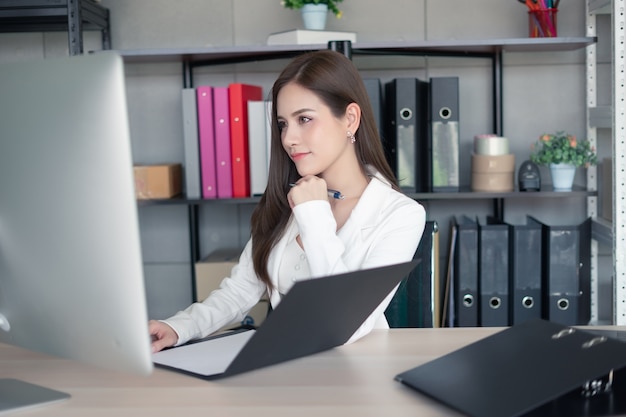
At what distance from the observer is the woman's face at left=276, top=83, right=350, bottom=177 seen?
1.70 m

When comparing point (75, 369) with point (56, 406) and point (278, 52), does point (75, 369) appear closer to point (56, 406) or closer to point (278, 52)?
point (56, 406)

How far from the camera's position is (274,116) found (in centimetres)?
181

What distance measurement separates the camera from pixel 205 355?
119 cm

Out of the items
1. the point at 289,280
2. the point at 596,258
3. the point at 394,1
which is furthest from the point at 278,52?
the point at 596,258

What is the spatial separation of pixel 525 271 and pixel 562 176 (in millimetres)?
337

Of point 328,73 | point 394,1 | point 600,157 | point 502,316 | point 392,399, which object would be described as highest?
point 394,1

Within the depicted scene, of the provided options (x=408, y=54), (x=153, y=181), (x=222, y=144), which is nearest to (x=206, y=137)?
(x=222, y=144)

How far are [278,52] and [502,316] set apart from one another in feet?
3.73

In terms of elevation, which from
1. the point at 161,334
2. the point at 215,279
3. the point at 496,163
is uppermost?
the point at 496,163

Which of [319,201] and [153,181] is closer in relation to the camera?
[319,201]

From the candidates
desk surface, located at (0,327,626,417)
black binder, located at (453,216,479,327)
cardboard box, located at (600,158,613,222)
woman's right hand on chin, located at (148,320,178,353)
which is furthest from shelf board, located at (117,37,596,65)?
desk surface, located at (0,327,626,417)

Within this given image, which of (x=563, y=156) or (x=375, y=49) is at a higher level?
(x=375, y=49)

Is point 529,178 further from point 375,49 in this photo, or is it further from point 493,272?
point 375,49

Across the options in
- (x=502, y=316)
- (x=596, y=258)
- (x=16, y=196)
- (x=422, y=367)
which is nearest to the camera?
(x=16, y=196)
